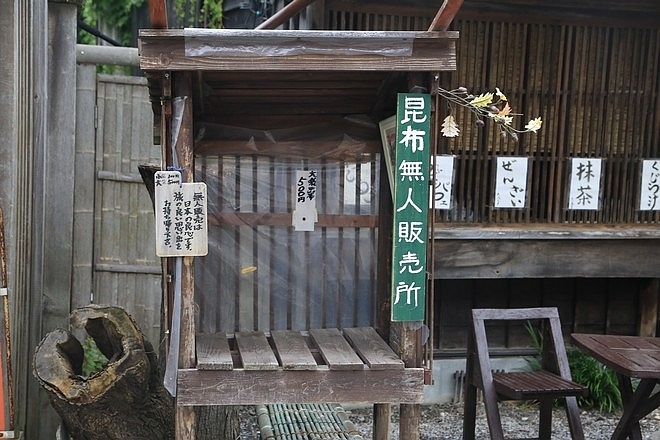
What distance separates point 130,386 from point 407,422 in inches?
72.7

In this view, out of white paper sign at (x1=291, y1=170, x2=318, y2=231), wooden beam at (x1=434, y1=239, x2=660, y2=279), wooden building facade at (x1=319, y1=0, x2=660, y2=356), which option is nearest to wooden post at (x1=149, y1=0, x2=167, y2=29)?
white paper sign at (x1=291, y1=170, x2=318, y2=231)

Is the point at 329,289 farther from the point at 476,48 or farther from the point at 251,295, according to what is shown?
the point at 476,48

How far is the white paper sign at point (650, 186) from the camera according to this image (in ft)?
24.5

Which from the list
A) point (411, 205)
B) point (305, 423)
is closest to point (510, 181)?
point (305, 423)

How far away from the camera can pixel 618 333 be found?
27.4ft

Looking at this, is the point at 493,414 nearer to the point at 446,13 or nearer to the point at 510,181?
the point at 510,181

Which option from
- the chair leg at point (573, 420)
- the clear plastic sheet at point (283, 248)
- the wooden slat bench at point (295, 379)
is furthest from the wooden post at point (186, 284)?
the chair leg at point (573, 420)

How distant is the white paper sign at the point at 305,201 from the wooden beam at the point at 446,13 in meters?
1.59

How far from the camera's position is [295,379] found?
429 centimetres

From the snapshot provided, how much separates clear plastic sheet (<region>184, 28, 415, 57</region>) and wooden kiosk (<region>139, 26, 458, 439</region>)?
377mm

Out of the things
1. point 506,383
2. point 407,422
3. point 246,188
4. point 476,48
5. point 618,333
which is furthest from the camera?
point 618,333

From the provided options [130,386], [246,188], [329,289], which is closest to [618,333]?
[329,289]

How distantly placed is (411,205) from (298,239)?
53.2 inches

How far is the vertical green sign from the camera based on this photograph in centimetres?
418
